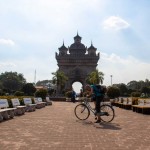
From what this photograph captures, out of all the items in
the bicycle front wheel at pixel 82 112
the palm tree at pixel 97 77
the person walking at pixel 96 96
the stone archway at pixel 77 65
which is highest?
the stone archway at pixel 77 65

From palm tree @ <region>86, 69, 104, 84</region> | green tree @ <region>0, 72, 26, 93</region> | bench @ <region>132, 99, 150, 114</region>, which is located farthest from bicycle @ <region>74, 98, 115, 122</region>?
green tree @ <region>0, 72, 26, 93</region>

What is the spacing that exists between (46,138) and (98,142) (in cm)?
157

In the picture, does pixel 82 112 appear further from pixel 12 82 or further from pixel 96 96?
pixel 12 82

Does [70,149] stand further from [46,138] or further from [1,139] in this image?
[1,139]

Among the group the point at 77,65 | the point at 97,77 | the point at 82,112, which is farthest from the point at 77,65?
the point at 82,112

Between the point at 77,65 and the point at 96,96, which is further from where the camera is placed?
the point at 77,65

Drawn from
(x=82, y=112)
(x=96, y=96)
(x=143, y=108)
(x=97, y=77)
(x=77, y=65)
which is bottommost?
(x=82, y=112)

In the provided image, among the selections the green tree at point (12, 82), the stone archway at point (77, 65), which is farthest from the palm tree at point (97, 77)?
the green tree at point (12, 82)

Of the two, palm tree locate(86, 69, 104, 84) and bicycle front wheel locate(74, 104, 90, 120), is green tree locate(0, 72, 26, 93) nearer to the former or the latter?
palm tree locate(86, 69, 104, 84)

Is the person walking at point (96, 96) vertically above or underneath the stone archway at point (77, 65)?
underneath

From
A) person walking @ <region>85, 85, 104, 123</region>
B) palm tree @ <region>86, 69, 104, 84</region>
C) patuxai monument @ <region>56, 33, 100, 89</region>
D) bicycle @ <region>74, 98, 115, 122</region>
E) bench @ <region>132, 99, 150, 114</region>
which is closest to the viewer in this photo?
person walking @ <region>85, 85, 104, 123</region>

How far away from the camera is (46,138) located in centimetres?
891

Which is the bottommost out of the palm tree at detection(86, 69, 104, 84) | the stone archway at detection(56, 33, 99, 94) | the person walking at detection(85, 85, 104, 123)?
the person walking at detection(85, 85, 104, 123)

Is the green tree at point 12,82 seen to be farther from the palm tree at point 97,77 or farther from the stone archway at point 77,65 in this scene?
the palm tree at point 97,77
